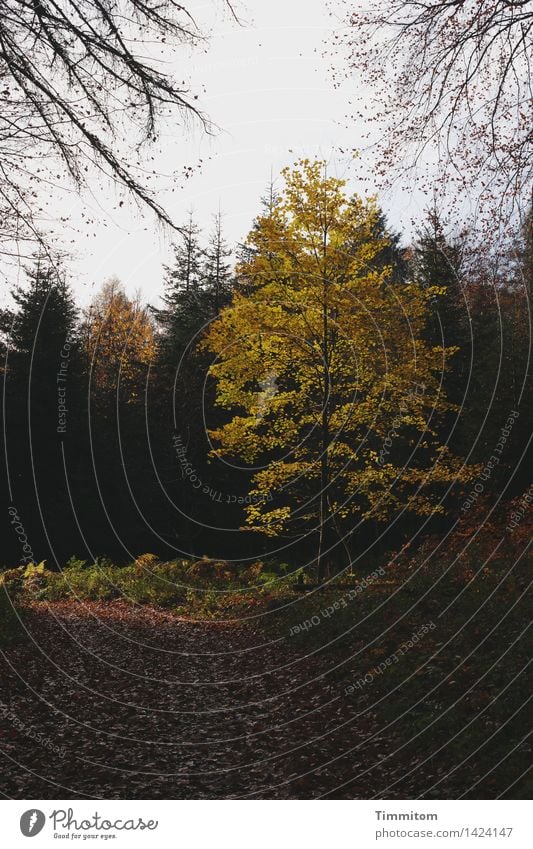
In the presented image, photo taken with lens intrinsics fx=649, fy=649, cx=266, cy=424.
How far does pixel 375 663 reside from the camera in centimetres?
855

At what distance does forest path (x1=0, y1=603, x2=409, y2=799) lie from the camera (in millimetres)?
5781

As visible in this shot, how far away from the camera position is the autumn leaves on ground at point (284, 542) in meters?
6.27

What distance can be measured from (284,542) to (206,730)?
21.1 m

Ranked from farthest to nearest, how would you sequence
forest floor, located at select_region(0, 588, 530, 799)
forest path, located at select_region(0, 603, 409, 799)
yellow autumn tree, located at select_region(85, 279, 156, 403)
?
yellow autumn tree, located at select_region(85, 279, 156, 403)
forest path, located at select_region(0, 603, 409, 799)
forest floor, located at select_region(0, 588, 530, 799)

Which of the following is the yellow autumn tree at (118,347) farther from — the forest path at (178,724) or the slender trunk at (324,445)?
the forest path at (178,724)

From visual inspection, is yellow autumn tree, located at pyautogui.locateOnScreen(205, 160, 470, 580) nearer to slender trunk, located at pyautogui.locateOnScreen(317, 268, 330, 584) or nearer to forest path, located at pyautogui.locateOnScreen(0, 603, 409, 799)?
slender trunk, located at pyautogui.locateOnScreen(317, 268, 330, 584)

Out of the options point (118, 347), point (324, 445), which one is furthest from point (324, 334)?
point (118, 347)

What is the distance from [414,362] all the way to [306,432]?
12.5 ft

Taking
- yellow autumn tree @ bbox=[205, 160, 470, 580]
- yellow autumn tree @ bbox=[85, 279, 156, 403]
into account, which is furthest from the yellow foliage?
yellow autumn tree @ bbox=[85, 279, 156, 403]

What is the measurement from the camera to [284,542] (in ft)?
93.0

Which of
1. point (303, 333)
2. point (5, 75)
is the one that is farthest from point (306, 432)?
point (5, 75)

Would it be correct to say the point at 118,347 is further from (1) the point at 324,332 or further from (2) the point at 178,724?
(2) the point at 178,724

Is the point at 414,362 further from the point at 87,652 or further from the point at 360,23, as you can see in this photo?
the point at 87,652

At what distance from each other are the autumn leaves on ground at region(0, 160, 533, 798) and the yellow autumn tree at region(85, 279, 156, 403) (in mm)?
435
